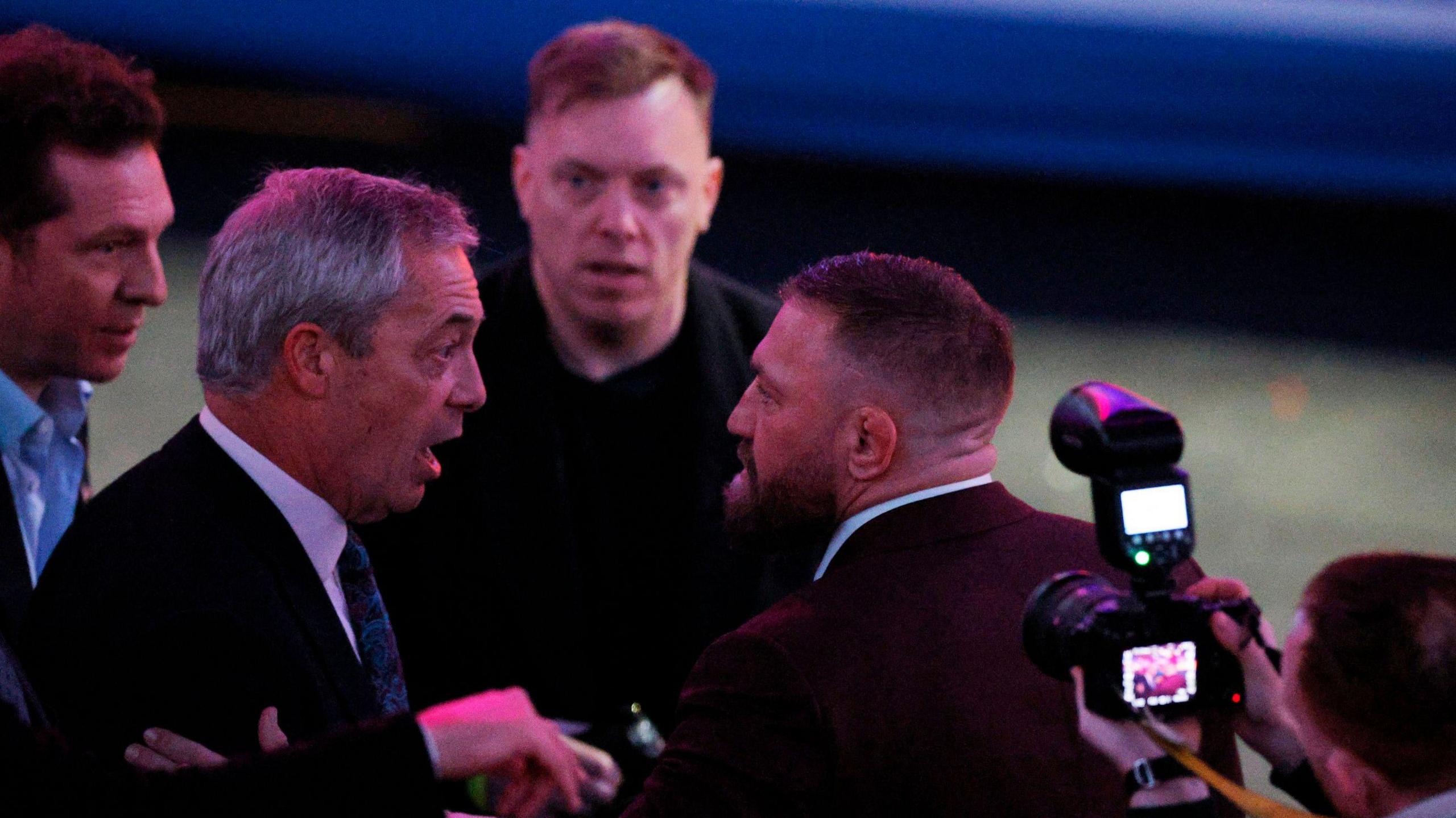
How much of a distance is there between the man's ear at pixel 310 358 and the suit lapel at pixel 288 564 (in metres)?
0.13

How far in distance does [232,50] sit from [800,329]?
5.70m

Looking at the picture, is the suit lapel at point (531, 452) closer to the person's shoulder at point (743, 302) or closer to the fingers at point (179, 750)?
the person's shoulder at point (743, 302)

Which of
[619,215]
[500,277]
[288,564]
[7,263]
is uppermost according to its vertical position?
Result: [7,263]

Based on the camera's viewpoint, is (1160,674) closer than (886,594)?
Yes

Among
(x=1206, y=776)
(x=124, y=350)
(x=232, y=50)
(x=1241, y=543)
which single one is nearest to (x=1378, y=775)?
(x=1206, y=776)

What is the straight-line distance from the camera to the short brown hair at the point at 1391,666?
1.36 meters

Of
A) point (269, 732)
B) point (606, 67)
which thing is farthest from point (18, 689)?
point (606, 67)

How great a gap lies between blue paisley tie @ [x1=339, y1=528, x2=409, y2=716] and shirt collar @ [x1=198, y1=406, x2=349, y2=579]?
57 mm

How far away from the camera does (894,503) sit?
1.87 meters

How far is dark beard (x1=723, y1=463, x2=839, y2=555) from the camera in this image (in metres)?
1.94

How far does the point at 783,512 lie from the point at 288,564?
620mm

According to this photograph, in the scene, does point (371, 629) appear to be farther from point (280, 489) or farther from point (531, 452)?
point (531, 452)

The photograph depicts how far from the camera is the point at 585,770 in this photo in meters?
1.73

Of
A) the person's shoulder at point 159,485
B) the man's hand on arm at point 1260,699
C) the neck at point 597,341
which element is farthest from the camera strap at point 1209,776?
the neck at point 597,341
